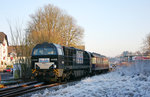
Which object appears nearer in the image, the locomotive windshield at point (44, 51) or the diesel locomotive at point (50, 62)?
the diesel locomotive at point (50, 62)

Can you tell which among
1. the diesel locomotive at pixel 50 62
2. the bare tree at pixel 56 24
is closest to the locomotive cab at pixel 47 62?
the diesel locomotive at pixel 50 62

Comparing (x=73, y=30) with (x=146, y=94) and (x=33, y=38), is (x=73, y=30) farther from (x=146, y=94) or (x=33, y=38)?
(x=146, y=94)

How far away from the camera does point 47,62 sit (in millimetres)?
16719

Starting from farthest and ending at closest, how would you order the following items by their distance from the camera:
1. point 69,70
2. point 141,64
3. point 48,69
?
point 141,64 → point 69,70 → point 48,69

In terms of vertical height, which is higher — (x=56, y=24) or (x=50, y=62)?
(x=56, y=24)

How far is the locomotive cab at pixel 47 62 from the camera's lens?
16609mm

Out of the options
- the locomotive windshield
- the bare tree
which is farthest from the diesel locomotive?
the bare tree

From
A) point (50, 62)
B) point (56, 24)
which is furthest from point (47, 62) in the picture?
point (56, 24)

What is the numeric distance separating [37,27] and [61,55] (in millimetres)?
24354

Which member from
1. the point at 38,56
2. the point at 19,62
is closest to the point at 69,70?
the point at 38,56

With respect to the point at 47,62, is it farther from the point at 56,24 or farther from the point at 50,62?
the point at 56,24

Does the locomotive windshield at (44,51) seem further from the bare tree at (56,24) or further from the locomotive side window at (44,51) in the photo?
the bare tree at (56,24)

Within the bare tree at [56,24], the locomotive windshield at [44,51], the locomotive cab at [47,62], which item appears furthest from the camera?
the bare tree at [56,24]

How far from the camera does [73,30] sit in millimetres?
48000
